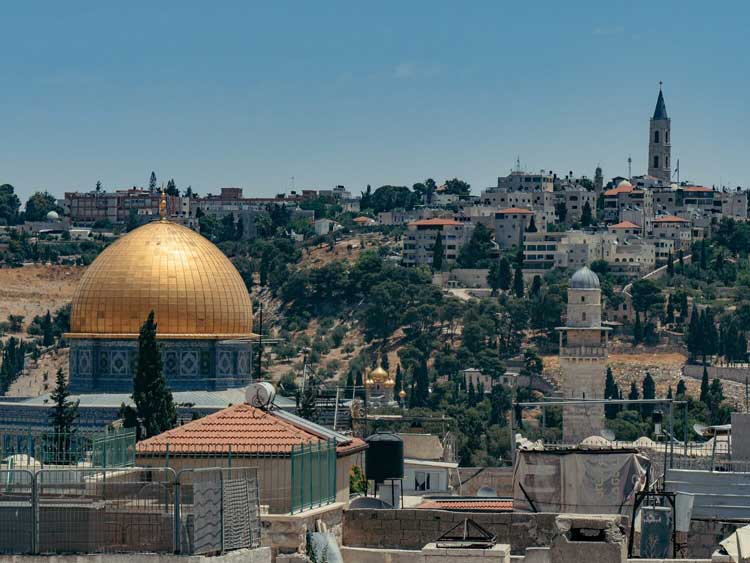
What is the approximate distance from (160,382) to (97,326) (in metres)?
10.7

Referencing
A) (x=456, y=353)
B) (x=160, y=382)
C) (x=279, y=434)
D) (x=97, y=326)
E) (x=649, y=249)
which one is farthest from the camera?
(x=649, y=249)

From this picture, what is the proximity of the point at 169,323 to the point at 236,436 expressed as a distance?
4306 cm

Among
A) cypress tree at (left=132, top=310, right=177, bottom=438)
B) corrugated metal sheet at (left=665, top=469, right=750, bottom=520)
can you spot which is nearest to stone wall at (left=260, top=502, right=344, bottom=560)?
corrugated metal sheet at (left=665, top=469, right=750, bottom=520)

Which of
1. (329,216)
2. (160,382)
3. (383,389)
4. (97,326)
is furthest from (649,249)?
(160,382)

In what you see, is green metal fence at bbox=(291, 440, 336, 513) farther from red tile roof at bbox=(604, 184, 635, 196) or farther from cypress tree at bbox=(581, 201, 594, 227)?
red tile roof at bbox=(604, 184, 635, 196)

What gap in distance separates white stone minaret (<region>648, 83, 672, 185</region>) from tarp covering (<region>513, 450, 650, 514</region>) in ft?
561

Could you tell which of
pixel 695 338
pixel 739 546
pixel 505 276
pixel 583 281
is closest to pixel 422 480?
pixel 739 546

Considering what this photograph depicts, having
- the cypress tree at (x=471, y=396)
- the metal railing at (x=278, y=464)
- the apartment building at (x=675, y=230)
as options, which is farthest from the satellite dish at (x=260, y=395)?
the apartment building at (x=675, y=230)

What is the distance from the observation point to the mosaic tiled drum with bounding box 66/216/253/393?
193 ft

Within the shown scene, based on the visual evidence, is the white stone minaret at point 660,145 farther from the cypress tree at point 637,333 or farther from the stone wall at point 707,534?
the stone wall at point 707,534

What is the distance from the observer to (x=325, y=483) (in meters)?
15.5

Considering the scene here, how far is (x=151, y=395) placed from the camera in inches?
1905

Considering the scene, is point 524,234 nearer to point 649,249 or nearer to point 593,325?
point 649,249

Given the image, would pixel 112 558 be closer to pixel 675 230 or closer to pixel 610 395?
pixel 610 395
